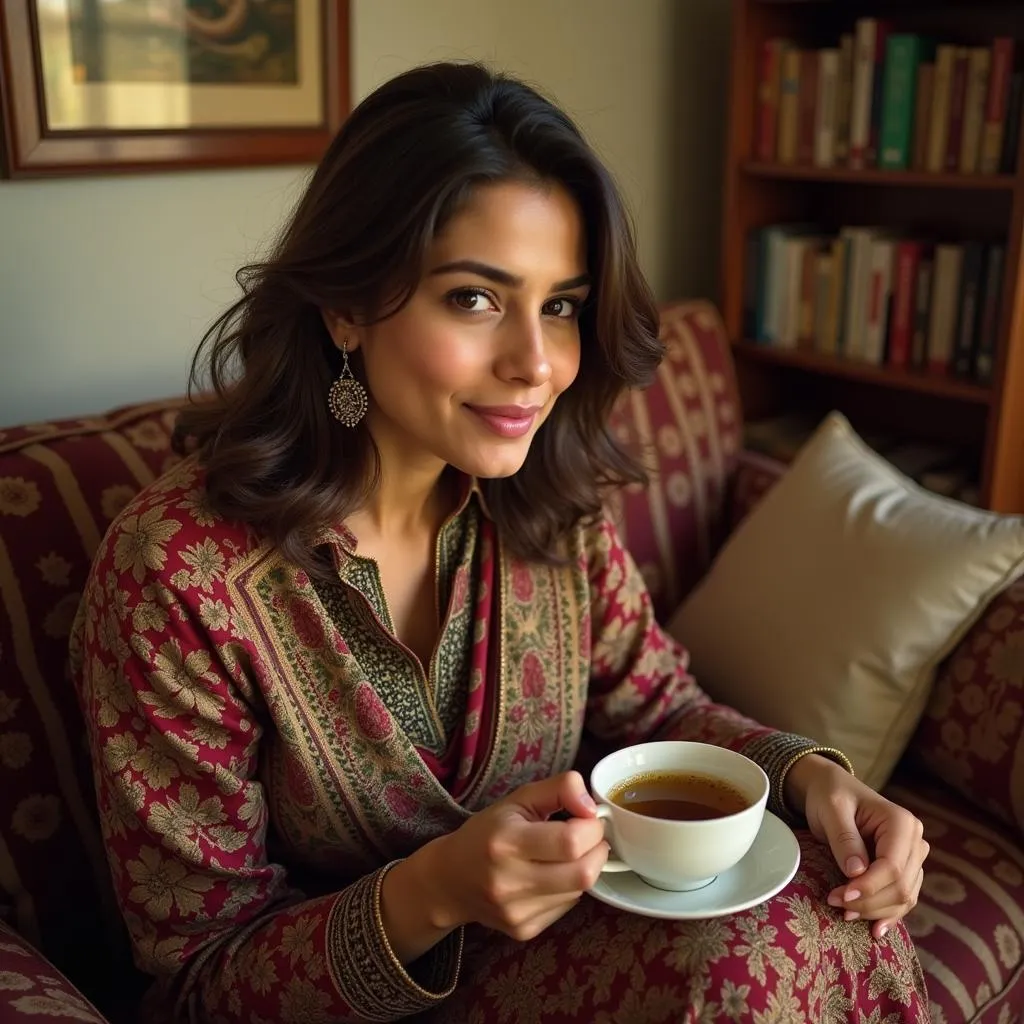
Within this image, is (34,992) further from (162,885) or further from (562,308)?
(562,308)

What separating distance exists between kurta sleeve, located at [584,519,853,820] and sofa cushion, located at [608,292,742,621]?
1.03 feet

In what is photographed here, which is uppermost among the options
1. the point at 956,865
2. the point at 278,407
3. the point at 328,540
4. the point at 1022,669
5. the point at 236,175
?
the point at 236,175

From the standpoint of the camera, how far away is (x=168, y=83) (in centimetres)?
167

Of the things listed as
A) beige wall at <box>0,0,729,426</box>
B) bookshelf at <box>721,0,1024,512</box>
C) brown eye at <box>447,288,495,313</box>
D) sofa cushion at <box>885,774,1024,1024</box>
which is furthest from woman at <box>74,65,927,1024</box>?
bookshelf at <box>721,0,1024,512</box>

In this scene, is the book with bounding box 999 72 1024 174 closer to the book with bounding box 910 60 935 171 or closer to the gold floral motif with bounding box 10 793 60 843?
the book with bounding box 910 60 935 171

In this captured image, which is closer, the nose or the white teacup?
the white teacup

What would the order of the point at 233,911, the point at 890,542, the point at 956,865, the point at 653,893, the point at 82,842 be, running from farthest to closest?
the point at 890,542, the point at 956,865, the point at 82,842, the point at 233,911, the point at 653,893

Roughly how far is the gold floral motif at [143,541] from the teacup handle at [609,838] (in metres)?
0.46

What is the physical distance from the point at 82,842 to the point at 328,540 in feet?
1.54

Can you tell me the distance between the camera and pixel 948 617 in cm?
154

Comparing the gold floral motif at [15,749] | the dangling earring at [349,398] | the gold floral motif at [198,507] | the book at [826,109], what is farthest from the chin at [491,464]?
the book at [826,109]

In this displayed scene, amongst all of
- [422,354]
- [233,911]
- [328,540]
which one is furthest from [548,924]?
[422,354]

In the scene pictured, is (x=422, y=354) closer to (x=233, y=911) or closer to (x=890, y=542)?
(x=233, y=911)

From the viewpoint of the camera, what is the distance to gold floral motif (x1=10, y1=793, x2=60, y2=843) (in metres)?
1.28
